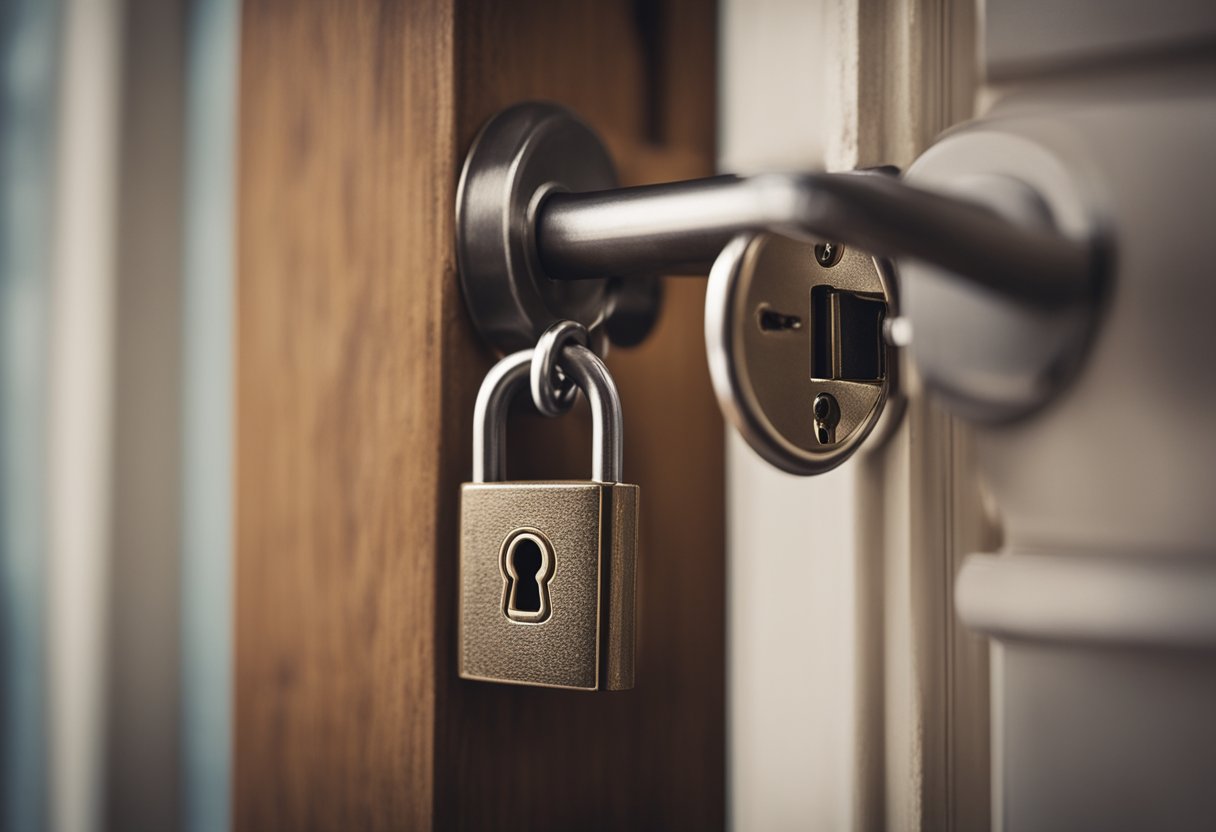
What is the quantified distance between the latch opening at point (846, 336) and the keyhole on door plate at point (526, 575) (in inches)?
4.8

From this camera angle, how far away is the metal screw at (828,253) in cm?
36

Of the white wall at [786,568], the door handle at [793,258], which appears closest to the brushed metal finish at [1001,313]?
the door handle at [793,258]

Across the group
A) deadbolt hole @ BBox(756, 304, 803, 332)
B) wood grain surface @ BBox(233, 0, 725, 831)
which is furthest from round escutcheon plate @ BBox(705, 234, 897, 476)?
wood grain surface @ BBox(233, 0, 725, 831)

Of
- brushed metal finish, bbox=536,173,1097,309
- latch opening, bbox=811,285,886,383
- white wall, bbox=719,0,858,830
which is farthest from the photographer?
white wall, bbox=719,0,858,830

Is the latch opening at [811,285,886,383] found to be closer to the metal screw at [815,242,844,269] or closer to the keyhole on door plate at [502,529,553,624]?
the metal screw at [815,242,844,269]

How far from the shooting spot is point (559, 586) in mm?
385

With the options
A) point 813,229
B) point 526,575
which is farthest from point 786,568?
point 813,229

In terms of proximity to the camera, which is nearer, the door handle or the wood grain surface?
the door handle

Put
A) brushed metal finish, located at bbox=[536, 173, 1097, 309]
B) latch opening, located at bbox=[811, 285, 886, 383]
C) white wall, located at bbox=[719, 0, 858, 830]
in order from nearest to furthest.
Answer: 1. brushed metal finish, located at bbox=[536, 173, 1097, 309]
2. latch opening, located at bbox=[811, 285, 886, 383]
3. white wall, located at bbox=[719, 0, 858, 830]

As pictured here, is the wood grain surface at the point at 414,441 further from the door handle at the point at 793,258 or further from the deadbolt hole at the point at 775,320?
the deadbolt hole at the point at 775,320

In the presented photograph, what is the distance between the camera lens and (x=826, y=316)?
1.18 feet

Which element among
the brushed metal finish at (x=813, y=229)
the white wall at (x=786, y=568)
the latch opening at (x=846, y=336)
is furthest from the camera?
the white wall at (x=786, y=568)

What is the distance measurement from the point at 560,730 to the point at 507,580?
0.32 ft

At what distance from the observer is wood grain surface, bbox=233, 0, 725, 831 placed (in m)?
0.43
